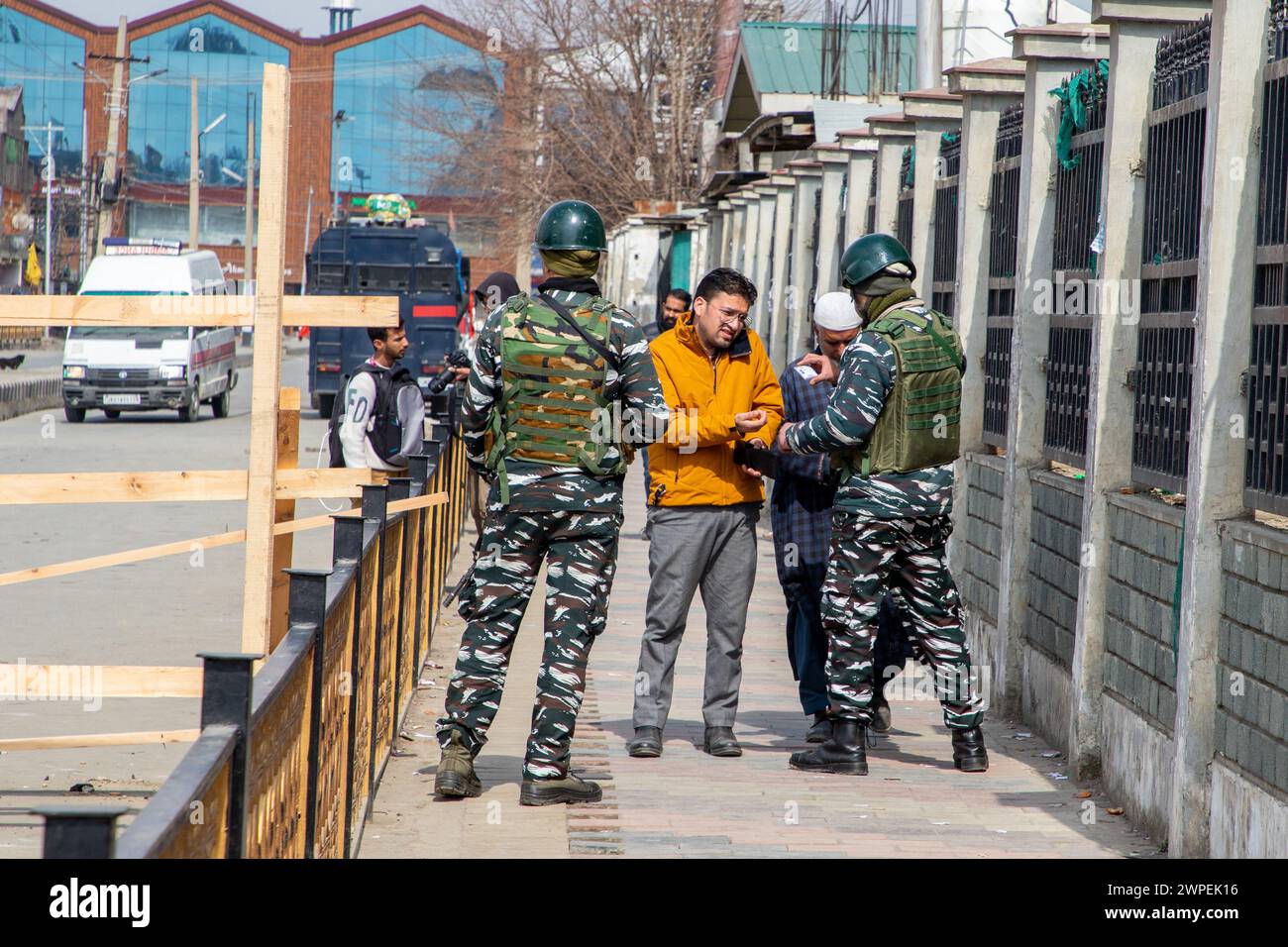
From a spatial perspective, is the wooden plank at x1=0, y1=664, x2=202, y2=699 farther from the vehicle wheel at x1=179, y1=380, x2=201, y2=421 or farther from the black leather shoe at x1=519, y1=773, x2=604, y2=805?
the vehicle wheel at x1=179, y1=380, x2=201, y2=421

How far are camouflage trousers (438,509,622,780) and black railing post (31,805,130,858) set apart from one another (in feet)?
12.6

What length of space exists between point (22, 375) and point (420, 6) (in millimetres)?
52603

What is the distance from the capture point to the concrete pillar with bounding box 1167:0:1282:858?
5301 mm

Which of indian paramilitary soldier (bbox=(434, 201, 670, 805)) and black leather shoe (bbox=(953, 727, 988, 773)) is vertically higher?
indian paramilitary soldier (bbox=(434, 201, 670, 805))

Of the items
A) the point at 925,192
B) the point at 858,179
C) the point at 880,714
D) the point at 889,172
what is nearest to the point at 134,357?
the point at 858,179

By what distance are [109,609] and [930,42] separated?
1021 cm

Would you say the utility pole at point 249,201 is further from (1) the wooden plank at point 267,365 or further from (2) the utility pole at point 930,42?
(1) the wooden plank at point 267,365

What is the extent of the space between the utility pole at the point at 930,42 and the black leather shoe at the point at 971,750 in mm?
11347

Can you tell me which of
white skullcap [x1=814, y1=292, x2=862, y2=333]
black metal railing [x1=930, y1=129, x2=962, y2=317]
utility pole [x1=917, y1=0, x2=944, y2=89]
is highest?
utility pole [x1=917, y1=0, x2=944, y2=89]

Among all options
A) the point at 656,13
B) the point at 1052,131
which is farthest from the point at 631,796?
the point at 656,13

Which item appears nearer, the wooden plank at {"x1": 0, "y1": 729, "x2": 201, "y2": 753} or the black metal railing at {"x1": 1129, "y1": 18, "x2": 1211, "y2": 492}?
the wooden plank at {"x1": 0, "y1": 729, "x2": 201, "y2": 753}

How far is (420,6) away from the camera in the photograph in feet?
298

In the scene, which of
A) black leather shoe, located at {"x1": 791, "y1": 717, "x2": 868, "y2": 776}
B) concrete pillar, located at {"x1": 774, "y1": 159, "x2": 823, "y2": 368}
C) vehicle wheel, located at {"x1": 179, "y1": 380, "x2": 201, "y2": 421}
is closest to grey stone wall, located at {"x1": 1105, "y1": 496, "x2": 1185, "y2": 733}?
black leather shoe, located at {"x1": 791, "y1": 717, "x2": 868, "y2": 776}

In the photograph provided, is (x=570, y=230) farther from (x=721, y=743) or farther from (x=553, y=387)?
(x=721, y=743)
